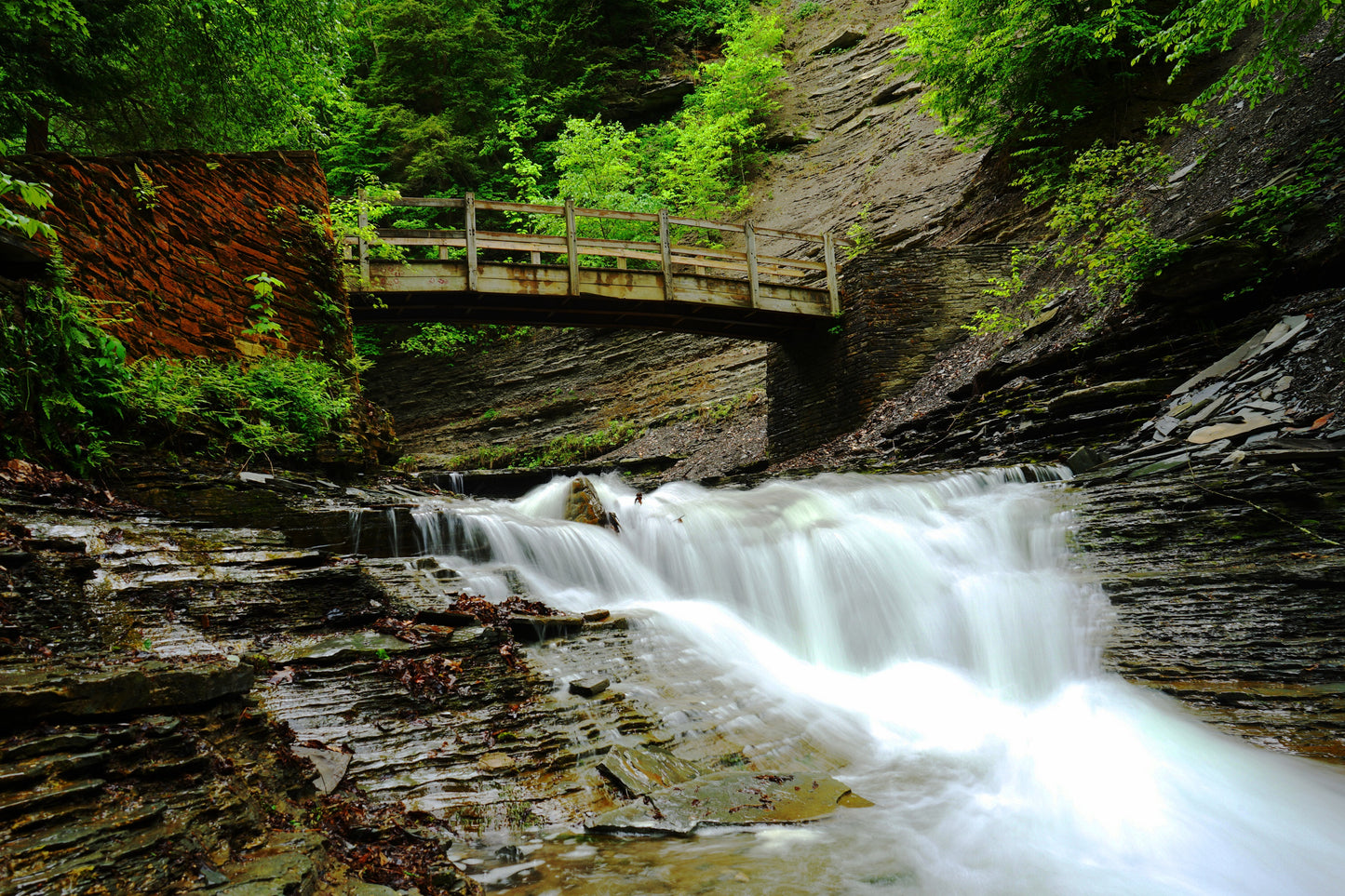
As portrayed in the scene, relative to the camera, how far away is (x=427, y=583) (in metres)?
5.02

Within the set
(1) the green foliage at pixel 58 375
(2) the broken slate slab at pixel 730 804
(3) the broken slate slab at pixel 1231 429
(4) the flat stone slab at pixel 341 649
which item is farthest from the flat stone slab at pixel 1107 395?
(1) the green foliage at pixel 58 375

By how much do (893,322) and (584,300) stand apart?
624 centimetres

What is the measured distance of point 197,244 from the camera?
7273mm

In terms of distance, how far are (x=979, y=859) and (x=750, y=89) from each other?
27.0 meters

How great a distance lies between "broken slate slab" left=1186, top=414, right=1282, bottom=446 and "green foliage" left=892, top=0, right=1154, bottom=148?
7751 millimetres

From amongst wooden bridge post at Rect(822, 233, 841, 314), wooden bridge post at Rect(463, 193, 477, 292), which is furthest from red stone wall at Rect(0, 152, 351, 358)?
wooden bridge post at Rect(822, 233, 841, 314)

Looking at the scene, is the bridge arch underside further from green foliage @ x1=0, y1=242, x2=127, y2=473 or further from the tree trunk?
green foliage @ x1=0, y1=242, x2=127, y2=473

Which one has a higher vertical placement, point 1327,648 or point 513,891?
point 1327,648

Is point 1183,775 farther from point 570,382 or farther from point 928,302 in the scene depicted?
point 570,382

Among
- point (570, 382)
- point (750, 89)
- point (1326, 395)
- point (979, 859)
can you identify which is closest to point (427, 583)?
point (979, 859)

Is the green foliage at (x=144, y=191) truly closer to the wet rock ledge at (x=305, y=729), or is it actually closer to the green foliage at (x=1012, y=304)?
the wet rock ledge at (x=305, y=729)

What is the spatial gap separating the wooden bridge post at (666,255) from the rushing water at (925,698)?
5.38 metres

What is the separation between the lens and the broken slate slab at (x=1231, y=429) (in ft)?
20.2

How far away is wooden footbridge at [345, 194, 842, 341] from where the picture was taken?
1190 cm
